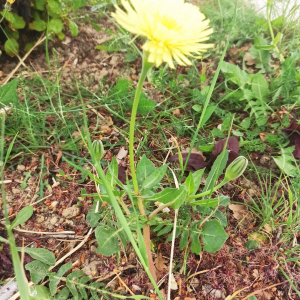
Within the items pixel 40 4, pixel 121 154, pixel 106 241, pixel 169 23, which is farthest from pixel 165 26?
pixel 40 4

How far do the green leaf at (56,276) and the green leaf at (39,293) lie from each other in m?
0.02

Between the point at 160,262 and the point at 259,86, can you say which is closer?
the point at 160,262

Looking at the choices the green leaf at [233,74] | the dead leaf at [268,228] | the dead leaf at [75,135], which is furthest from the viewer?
the green leaf at [233,74]

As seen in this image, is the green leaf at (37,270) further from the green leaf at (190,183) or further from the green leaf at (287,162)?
the green leaf at (287,162)

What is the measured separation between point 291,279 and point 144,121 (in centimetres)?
87

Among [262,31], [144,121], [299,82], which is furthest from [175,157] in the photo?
[262,31]

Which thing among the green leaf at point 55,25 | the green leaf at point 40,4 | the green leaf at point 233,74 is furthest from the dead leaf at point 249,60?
the green leaf at point 40,4

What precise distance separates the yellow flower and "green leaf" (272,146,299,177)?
0.78m

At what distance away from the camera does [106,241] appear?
33.1 inches

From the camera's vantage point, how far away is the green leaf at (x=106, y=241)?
0.83 m

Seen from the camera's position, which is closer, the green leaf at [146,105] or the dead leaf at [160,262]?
the dead leaf at [160,262]

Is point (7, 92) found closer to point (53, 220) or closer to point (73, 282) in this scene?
point (53, 220)

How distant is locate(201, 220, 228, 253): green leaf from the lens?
883 mm

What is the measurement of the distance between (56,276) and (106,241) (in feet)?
0.80
